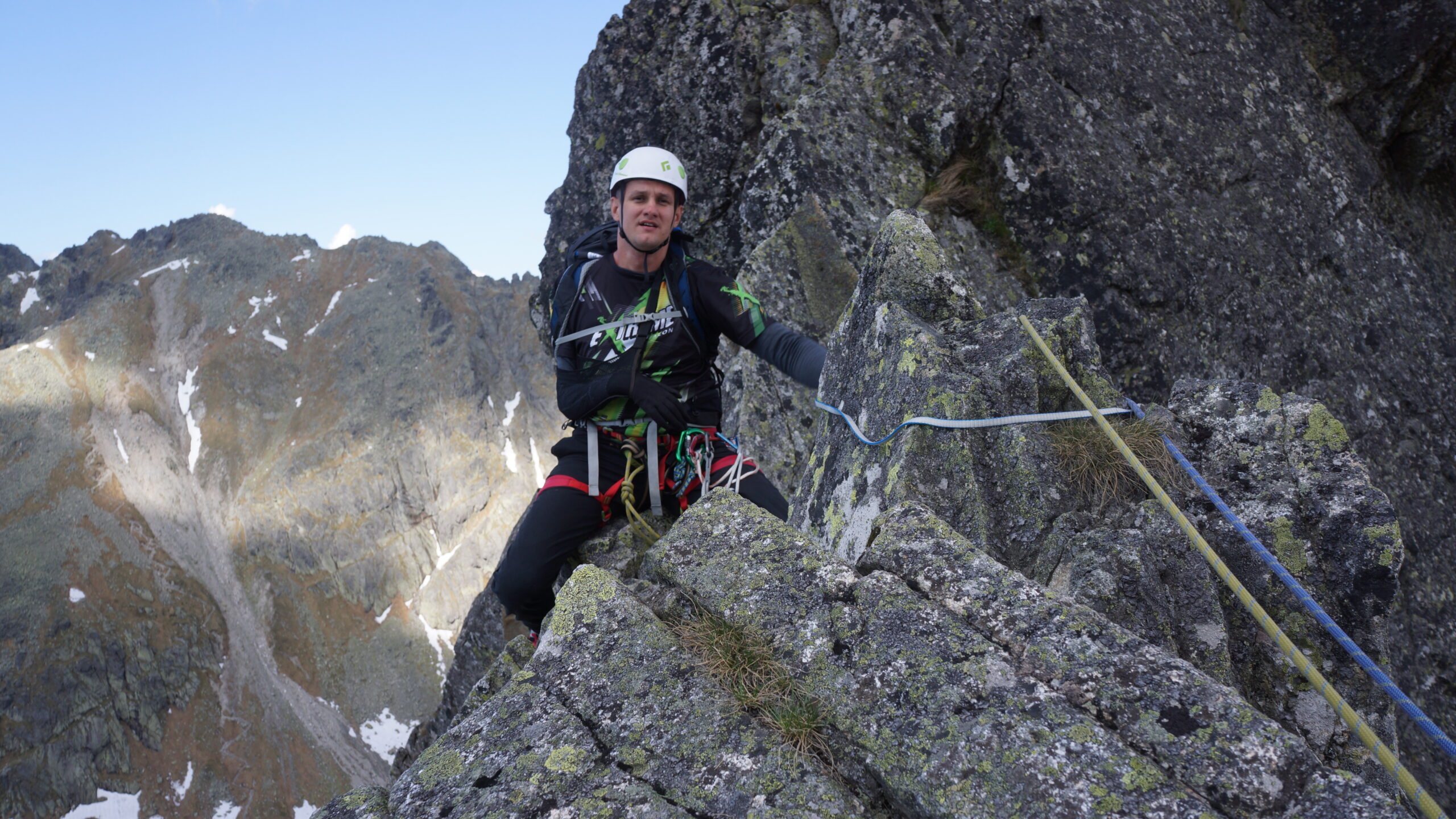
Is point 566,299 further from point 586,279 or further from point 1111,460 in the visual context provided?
point 1111,460

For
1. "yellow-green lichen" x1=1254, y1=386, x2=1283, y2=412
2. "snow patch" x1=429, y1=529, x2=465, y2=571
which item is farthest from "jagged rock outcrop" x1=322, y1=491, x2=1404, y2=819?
"snow patch" x1=429, y1=529, x2=465, y2=571

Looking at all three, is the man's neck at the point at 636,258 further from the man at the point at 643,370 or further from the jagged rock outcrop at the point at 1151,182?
the jagged rock outcrop at the point at 1151,182

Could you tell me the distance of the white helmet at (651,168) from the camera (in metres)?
7.08

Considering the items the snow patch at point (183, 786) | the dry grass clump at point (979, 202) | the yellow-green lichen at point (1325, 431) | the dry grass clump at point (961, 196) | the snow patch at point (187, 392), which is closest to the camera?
the yellow-green lichen at point (1325, 431)

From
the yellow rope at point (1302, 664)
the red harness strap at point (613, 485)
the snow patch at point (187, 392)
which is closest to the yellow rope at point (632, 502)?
the red harness strap at point (613, 485)

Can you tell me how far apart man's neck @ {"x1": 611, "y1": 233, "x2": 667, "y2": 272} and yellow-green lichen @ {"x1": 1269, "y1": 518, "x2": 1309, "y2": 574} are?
513 centimetres

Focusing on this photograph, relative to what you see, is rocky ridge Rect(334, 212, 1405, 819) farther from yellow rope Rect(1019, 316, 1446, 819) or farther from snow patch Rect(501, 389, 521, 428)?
snow patch Rect(501, 389, 521, 428)

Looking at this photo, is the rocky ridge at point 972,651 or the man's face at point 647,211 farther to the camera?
the man's face at point 647,211

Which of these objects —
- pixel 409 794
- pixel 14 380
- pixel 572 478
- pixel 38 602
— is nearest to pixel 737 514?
pixel 409 794

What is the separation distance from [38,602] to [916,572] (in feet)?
428

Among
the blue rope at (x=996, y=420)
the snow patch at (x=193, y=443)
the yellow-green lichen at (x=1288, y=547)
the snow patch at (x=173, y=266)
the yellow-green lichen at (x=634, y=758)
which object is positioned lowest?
the snow patch at (x=193, y=443)

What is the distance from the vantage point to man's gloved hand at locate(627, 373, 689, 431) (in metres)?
6.75

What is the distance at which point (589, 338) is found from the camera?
7.06 m

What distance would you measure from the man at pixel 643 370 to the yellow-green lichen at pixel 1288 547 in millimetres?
3561
